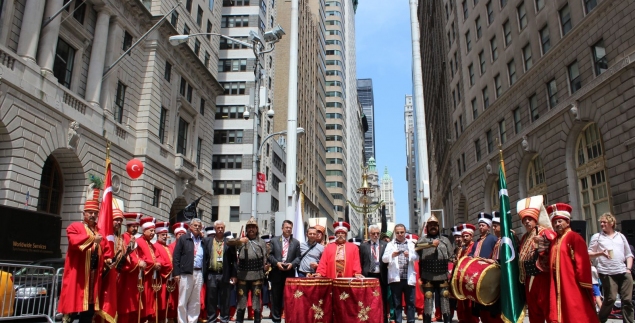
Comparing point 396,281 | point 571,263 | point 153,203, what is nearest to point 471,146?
point 153,203

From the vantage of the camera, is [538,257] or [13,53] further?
[13,53]

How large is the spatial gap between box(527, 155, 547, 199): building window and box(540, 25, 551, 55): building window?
680 centimetres

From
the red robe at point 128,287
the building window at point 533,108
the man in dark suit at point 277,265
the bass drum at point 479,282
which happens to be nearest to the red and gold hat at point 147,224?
the red robe at point 128,287

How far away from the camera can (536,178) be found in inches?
1246

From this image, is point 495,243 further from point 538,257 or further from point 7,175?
point 7,175

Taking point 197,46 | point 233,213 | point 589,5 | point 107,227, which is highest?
point 197,46

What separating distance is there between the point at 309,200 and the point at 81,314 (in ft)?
244

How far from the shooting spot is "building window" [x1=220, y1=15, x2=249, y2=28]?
61.4 metres

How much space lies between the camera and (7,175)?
2070cm

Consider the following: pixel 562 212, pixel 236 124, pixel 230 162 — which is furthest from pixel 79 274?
pixel 236 124

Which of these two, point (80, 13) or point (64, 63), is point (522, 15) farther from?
point (64, 63)

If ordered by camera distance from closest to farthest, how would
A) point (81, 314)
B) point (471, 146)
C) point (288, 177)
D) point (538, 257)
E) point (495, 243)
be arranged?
point (538, 257), point (81, 314), point (495, 243), point (288, 177), point (471, 146)

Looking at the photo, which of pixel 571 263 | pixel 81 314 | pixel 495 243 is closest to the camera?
pixel 571 263

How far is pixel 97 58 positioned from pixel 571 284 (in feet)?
89.8
